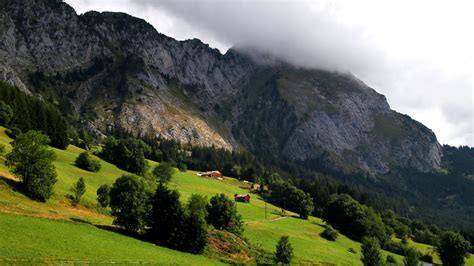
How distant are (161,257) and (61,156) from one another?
86630 millimetres

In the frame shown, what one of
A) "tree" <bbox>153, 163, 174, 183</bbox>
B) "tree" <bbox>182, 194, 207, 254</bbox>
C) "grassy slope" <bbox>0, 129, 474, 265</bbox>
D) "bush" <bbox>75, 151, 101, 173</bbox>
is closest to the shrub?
"grassy slope" <bbox>0, 129, 474, 265</bbox>

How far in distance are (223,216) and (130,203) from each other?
30.0m

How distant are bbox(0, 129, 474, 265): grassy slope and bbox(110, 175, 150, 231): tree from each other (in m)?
4.40

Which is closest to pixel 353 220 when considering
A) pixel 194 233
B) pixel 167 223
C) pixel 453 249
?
pixel 453 249

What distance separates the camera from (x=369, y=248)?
9275cm

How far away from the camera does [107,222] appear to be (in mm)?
73938

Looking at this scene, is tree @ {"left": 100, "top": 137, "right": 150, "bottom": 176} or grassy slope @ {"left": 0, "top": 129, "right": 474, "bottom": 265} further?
tree @ {"left": 100, "top": 137, "right": 150, "bottom": 176}

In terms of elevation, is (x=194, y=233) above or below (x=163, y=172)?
below

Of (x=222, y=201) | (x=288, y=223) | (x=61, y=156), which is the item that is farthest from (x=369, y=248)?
(x=61, y=156)

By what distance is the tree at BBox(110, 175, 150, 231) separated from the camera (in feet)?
230

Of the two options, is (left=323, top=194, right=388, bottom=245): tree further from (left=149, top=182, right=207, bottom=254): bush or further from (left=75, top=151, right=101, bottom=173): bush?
(left=149, top=182, right=207, bottom=254): bush

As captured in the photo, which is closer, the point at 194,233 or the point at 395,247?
the point at 194,233

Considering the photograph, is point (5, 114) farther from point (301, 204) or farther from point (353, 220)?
point (353, 220)

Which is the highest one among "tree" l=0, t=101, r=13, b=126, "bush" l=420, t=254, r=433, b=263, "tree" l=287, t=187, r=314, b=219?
"tree" l=0, t=101, r=13, b=126
